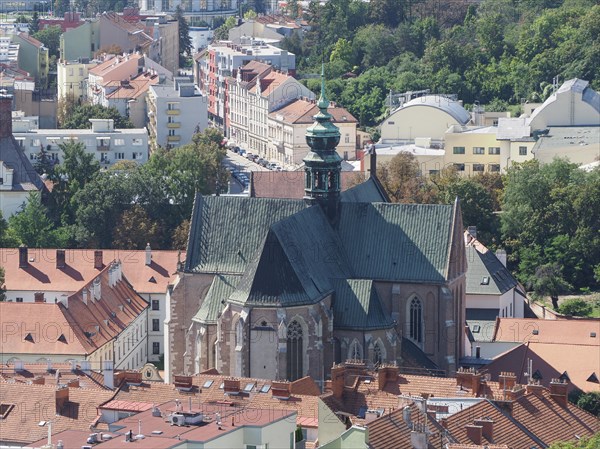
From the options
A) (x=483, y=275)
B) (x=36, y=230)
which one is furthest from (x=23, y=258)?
(x=483, y=275)

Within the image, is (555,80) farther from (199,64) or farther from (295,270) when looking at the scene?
(295,270)

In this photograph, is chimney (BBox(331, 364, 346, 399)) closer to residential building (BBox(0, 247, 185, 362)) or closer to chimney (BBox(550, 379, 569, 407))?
chimney (BBox(550, 379, 569, 407))

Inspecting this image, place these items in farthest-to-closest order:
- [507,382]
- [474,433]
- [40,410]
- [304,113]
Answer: [304,113] < [507,382] < [40,410] < [474,433]

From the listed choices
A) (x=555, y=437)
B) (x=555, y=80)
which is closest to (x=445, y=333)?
(x=555, y=437)

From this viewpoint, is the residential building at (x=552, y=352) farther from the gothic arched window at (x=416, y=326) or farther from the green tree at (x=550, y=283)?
the green tree at (x=550, y=283)

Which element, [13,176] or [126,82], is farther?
[126,82]

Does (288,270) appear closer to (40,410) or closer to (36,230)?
(40,410)
